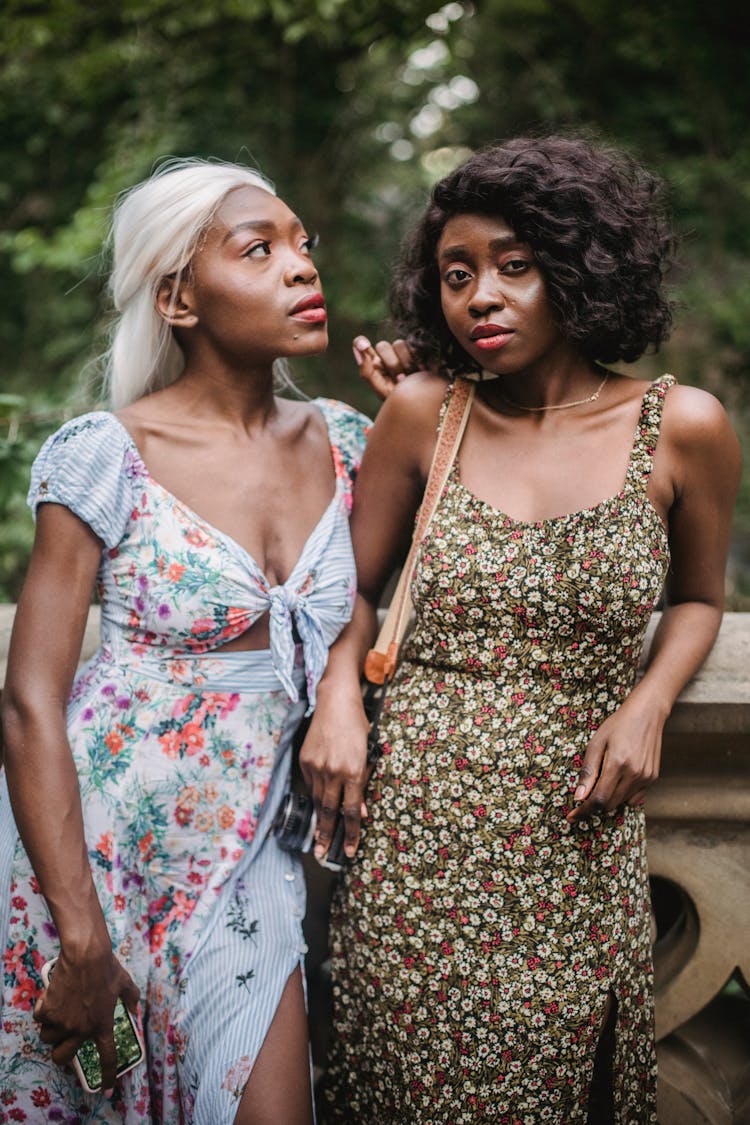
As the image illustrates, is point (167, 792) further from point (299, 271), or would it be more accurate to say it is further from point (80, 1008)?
point (299, 271)

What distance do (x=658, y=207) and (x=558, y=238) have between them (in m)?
0.36

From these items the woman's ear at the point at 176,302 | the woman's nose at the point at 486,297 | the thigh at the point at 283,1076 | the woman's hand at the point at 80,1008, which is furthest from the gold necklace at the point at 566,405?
the woman's hand at the point at 80,1008

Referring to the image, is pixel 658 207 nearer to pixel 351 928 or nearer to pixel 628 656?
pixel 628 656

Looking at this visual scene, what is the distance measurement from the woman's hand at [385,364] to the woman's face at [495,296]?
34 centimetres

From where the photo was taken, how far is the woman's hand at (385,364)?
2297mm

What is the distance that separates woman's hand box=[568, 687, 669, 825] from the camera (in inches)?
72.2

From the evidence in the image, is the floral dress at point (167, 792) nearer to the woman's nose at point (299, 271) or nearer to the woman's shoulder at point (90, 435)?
the woman's shoulder at point (90, 435)

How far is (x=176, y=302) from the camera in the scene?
2.14m

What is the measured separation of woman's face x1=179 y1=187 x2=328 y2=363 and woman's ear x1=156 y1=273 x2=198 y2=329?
0.01 m

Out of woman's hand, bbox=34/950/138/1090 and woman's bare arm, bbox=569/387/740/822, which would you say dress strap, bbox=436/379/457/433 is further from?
woman's hand, bbox=34/950/138/1090

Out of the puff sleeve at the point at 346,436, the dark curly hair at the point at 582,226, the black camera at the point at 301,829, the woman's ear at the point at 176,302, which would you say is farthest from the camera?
the puff sleeve at the point at 346,436

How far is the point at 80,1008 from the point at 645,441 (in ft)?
5.20

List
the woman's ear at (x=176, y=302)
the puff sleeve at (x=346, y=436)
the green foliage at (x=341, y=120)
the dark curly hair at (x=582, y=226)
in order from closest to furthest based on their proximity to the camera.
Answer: the dark curly hair at (x=582, y=226) < the woman's ear at (x=176, y=302) < the puff sleeve at (x=346, y=436) < the green foliage at (x=341, y=120)

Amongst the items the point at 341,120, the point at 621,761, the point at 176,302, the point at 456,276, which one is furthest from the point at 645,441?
the point at 341,120
